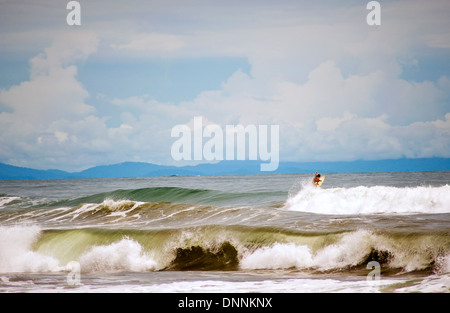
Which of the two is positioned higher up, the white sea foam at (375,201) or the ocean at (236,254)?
the white sea foam at (375,201)

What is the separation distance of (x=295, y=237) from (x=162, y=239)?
434cm

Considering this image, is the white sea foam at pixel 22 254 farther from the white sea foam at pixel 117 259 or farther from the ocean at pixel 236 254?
the white sea foam at pixel 117 259

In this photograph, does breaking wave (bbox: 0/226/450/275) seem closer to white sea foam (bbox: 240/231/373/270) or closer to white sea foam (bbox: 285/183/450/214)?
white sea foam (bbox: 240/231/373/270)

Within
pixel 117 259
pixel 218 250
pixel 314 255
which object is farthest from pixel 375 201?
pixel 117 259

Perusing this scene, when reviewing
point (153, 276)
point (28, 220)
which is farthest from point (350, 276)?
point (28, 220)

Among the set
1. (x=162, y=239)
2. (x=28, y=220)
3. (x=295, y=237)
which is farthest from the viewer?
(x=28, y=220)

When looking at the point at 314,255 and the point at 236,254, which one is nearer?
the point at 314,255

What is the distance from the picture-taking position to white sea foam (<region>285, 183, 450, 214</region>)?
2245cm

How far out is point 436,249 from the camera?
12180 millimetres

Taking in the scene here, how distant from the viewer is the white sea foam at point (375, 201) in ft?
73.6

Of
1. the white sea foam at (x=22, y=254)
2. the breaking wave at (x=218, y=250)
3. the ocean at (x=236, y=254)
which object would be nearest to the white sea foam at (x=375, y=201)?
the ocean at (x=236, y=254)

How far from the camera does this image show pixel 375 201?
24.2 m

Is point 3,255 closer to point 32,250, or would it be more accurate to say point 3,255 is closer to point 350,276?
point 32,250

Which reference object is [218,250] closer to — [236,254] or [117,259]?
[236,254]
